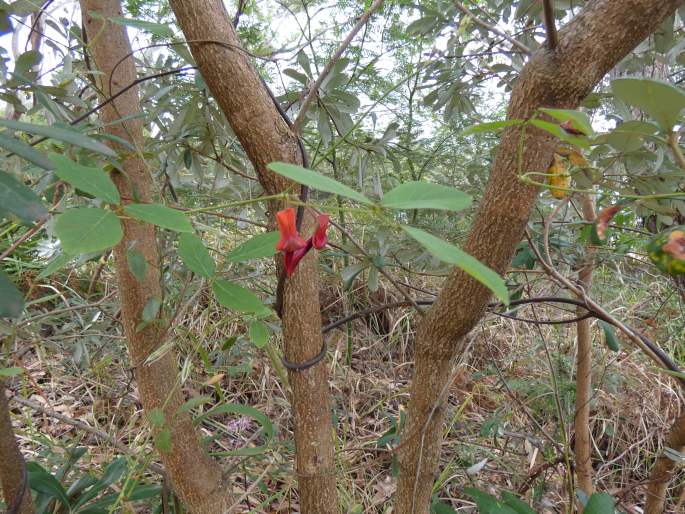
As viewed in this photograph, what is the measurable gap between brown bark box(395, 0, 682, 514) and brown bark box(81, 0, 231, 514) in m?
0.34

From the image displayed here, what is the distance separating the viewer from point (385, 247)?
3.43 ft

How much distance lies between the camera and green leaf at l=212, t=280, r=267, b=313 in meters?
0.42

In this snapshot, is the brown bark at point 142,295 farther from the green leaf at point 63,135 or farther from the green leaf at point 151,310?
the green leaf at point 63,135

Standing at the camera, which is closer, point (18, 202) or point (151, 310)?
point (18, 202)

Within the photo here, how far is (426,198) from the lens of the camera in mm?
292

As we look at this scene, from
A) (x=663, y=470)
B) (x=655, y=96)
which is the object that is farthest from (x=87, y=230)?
(x=663, y=470)

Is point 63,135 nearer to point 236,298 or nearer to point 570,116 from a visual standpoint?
point 236,298

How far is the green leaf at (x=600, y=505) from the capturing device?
754mm

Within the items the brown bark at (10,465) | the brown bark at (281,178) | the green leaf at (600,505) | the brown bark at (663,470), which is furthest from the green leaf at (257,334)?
the brown bark at (663,470)

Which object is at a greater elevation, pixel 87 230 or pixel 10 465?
pixel 87 230

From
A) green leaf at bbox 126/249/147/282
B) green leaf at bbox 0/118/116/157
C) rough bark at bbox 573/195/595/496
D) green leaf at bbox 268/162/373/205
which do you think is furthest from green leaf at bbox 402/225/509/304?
rough bark at bbox 573/195/595/496

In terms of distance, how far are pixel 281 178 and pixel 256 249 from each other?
0.19 metres

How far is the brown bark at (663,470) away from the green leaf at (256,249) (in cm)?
77

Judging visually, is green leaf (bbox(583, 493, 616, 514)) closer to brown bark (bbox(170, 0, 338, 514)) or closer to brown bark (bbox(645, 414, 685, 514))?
brown bark (bbox(645, 414, 685, 514))
